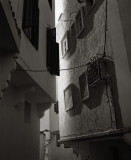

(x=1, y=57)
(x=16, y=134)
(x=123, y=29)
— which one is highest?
(x=123, y=29)

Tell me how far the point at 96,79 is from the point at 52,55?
88.6 inches

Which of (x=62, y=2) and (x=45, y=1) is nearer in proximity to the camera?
(x=45, y=1)

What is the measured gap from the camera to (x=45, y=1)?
30.2ft

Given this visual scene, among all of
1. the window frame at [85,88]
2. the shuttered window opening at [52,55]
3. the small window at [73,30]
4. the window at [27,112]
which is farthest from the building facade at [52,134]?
the window at [27,112]

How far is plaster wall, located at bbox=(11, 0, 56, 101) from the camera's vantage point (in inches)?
229

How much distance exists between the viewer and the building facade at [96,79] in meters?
6.27

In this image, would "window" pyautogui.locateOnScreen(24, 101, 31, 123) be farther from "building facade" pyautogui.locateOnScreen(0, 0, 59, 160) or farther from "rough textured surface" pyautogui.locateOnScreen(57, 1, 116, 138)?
"rough textured surface" pyautogui.locateOnScreen(57, 1, 116, 138)

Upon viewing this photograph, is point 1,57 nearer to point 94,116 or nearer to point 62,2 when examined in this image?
point 94,116

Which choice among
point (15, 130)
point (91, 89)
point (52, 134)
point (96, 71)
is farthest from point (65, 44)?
point (52, 134)

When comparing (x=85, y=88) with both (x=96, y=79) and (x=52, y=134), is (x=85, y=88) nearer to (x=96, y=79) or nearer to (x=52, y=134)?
(x=96, y=79)

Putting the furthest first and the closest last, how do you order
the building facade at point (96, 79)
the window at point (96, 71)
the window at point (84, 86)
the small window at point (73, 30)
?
1. the small window at point (73, 30)
2. the window at point (84, 86)
3. the window at point (96, 71)
4. the building facade at point (96, 79)

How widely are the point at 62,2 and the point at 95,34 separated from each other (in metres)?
6.07

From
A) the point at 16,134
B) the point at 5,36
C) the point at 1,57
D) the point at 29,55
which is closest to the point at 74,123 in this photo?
the point at 16,134

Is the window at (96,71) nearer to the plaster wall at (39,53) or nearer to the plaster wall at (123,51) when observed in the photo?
the plaster wall at (123,51)
